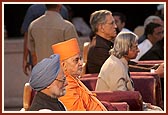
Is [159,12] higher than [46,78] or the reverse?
the reverse

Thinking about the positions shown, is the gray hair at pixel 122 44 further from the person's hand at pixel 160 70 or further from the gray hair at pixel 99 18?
the person's hand at pixel 160 70

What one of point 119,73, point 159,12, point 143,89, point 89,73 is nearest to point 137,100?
point 119,73

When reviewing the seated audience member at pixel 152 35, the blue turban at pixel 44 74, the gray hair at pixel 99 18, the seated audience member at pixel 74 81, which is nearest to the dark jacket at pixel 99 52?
the gray hair at pixel 99 18

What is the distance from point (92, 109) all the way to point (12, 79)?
4687 millimetres

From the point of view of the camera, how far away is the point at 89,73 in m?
7.10

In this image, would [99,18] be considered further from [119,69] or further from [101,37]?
[119,69]

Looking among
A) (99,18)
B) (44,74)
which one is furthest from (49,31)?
(44,74)

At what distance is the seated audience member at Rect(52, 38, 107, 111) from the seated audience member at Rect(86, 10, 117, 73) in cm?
109

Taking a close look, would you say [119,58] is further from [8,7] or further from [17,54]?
[8,7]

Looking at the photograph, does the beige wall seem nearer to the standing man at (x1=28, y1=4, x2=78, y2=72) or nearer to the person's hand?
the standing man at (x1=28, y1=4, x2=78, y2=72)

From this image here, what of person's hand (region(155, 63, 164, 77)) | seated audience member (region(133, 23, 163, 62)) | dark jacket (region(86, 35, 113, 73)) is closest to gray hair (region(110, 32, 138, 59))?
dark jacket (region(86, 35, 113, 73))

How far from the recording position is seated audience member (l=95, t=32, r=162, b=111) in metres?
6.21

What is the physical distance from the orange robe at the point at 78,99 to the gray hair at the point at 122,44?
0.78 m

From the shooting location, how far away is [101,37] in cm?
A: 680
